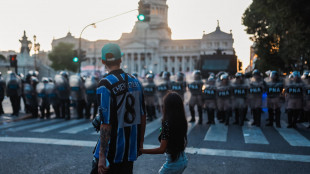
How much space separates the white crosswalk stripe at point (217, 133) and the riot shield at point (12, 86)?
822cm

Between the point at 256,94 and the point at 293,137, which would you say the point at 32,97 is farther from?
the point at 293,137

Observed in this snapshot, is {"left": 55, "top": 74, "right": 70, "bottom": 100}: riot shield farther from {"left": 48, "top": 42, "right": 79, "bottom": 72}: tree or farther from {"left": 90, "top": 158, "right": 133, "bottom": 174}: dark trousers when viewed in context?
{"left": 48, "top": 42, "right": 79, "bottom": 72}: tree

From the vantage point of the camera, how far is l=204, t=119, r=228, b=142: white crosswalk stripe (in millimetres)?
7531

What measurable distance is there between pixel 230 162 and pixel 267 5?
943 cm

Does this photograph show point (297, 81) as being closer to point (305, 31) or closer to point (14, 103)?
point (305, 31)

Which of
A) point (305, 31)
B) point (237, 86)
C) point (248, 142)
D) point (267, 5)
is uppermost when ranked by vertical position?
point (267, 5)

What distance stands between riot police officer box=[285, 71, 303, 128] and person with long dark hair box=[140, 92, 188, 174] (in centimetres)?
752

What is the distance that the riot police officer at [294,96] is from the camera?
372 inches

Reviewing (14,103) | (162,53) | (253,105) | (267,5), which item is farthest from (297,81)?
(162,53)

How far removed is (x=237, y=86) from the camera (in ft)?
33.9

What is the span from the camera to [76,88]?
11.7m

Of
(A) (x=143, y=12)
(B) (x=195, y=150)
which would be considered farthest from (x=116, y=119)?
(A) (x=143, y=12)

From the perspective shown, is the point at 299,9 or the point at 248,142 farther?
the point at 299,9

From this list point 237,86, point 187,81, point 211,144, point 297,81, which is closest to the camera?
point 211,144
